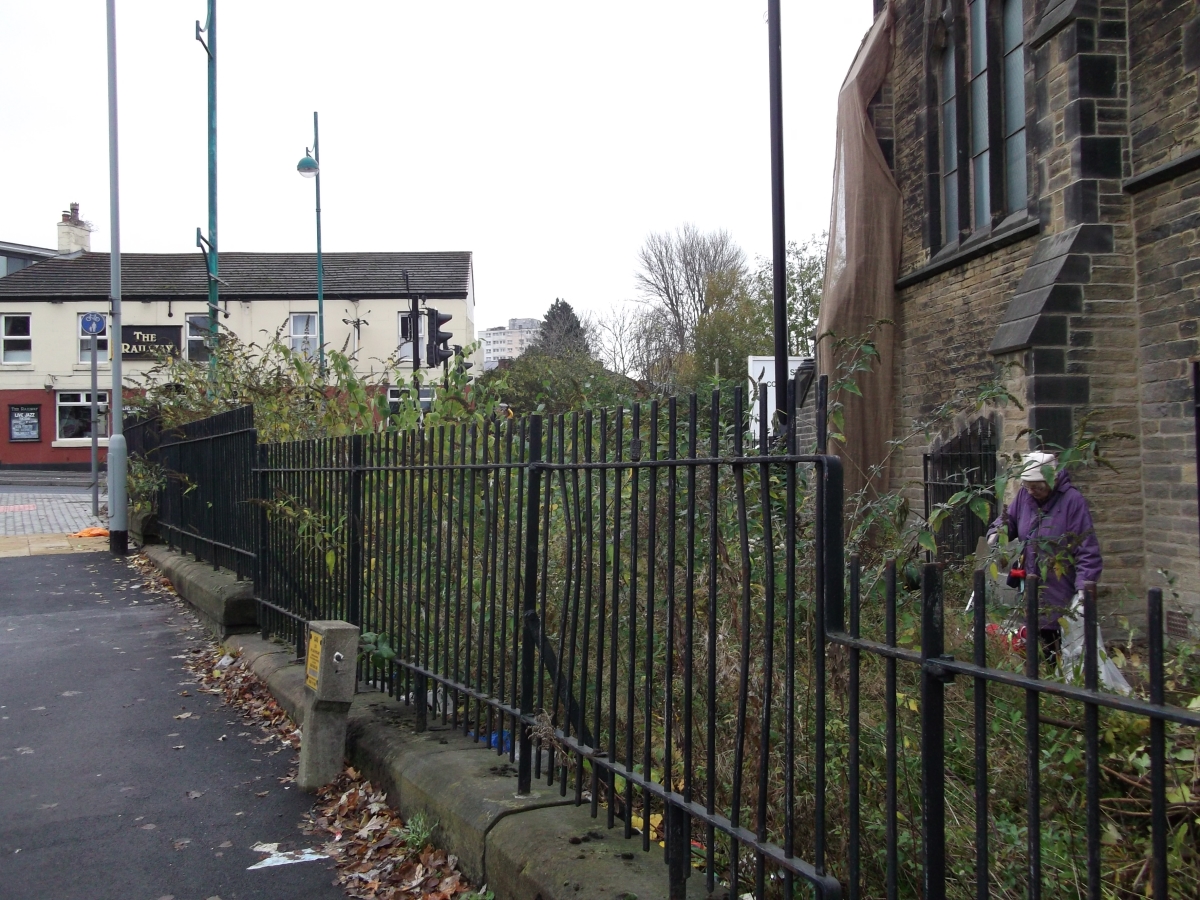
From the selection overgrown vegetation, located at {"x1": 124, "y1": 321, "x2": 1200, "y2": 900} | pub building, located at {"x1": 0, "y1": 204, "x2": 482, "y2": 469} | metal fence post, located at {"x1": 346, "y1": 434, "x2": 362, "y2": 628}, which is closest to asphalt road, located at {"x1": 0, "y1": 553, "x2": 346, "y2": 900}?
metal fence post, located at {"x1": 346, "y1": 434, "x2": 362, "y2": 628}

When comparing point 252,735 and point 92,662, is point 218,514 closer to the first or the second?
point 92,662

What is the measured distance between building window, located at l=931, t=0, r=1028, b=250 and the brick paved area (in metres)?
15.3

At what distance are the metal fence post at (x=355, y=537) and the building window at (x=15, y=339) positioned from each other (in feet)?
125

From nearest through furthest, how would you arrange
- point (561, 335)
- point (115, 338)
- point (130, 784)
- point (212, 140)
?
point (130, 784)
point (115, 338)
point (212, 140)
point (561, 335)

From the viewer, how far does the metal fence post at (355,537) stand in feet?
19.1

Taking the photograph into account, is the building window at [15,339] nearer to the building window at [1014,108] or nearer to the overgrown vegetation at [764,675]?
the building window at [1014,108]

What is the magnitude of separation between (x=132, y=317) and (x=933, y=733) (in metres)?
41.9

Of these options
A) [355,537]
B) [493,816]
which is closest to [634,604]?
[493,816]

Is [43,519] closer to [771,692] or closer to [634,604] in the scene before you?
[634,604]

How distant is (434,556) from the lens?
525cm

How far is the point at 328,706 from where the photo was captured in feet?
16.6

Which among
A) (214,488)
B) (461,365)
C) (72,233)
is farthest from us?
(72,233)

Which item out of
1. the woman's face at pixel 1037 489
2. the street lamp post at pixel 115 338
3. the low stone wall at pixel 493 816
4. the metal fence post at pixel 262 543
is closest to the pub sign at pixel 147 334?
the street lamp post at pixel 115 338

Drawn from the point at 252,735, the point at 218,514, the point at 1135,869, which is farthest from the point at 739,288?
the point at 1135,869
